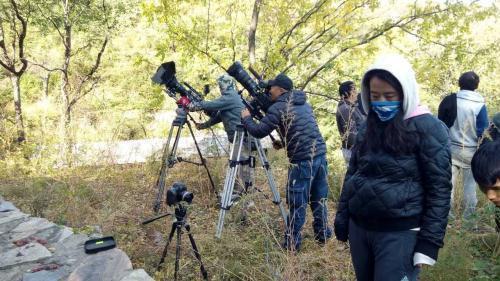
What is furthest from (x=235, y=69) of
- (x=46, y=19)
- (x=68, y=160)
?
(x=46, y=19)

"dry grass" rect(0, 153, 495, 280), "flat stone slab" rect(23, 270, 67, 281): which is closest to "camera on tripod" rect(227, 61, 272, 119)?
"dry grass" rect(0, 153, 495, 280)

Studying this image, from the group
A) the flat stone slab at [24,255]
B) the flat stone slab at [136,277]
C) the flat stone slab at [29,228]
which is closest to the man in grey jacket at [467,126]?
the flat stone slab at [136,277]

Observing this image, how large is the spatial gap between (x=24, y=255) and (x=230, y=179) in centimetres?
167

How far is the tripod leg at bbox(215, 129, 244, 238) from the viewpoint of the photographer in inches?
136

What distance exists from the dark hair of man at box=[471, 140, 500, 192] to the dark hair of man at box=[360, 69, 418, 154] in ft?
1.48

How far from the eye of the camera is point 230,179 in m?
3.60

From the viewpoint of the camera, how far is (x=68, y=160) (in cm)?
552

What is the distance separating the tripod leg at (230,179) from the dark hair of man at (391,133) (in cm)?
192

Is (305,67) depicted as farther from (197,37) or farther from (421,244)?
(421,244)

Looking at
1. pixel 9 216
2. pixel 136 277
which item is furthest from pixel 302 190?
pixel 9 216

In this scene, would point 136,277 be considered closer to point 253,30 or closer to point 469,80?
point 469,80

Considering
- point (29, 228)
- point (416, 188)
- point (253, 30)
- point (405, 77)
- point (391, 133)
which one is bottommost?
point (29, 228)

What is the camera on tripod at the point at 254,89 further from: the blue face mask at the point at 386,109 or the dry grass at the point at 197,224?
the blue face mask at the point at 386,109

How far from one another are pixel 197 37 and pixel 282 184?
6.75ft
